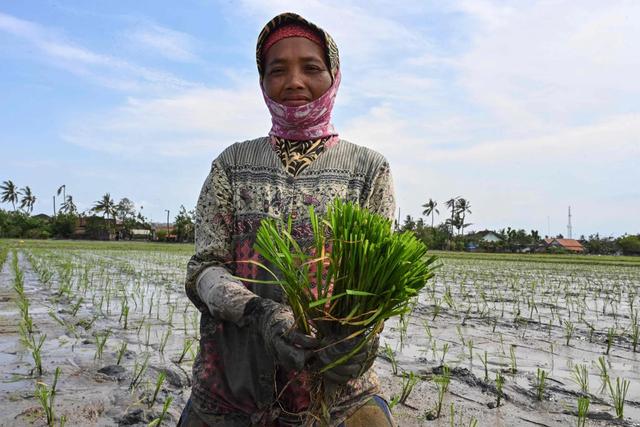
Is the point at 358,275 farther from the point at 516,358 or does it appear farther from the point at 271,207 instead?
the point at 516,358

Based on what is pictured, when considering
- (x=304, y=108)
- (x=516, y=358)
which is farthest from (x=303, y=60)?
(x=516, y=358)

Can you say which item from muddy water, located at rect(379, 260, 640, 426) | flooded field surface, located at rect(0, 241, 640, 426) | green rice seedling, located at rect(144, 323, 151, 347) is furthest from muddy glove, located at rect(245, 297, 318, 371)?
green rice seedling, located at rect(144, 323, 151, 347)

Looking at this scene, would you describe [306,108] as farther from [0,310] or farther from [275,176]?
[0,310]

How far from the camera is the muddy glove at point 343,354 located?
43.0 inches

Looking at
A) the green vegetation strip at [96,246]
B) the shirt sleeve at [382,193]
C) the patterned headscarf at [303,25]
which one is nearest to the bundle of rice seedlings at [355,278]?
the shirt sleeve at [382,193]

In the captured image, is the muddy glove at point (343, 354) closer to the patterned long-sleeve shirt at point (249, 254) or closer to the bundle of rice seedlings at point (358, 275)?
the bundle of rice seedlings at point (358, 275)

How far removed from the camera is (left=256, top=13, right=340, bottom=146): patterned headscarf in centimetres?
159

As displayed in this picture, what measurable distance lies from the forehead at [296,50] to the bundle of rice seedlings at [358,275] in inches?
23.2

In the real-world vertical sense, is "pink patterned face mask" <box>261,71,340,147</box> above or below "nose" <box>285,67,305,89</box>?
below

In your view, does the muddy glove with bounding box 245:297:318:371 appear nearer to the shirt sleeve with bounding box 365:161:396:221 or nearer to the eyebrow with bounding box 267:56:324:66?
the shirt sleeve with bounding box 365:161:396:221

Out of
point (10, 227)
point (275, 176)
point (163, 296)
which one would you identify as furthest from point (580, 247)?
point (275, 176)

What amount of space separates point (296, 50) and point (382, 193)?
0.49 metres

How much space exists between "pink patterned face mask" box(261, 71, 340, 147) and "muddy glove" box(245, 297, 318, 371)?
1.87ft

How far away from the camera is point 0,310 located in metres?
5.84
